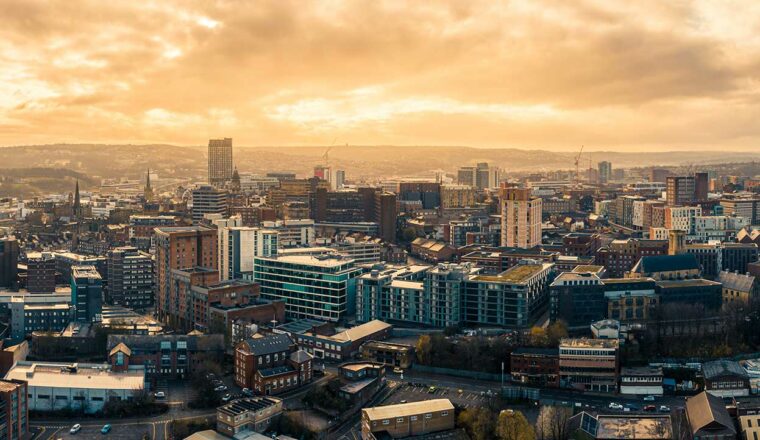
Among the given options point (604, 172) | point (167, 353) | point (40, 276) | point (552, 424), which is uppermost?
point (604, 172)

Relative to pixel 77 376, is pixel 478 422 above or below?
below

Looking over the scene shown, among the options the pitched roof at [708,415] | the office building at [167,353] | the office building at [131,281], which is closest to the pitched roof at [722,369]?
the pitched roof at [708,415]

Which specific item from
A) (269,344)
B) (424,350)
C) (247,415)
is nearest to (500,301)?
(424,350)

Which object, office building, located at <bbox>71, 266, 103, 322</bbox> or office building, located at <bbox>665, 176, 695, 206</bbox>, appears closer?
office building, located at <bbox>71, 266, 103, 322</bbox>

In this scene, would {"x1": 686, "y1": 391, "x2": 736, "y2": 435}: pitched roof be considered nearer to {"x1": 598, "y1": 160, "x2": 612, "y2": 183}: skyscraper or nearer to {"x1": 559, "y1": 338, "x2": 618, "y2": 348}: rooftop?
{"x1": 559, "y1": 338, "x2": 618, "y2": 348}: rooftop

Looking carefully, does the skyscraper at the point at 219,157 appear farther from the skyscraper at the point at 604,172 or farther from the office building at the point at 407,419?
the office building at the point at 407,419

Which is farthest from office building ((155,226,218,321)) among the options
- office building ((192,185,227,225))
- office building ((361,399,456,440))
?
office building ((192,185,227,225))

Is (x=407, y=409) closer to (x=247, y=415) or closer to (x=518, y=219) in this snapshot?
(x=247, y=415)
